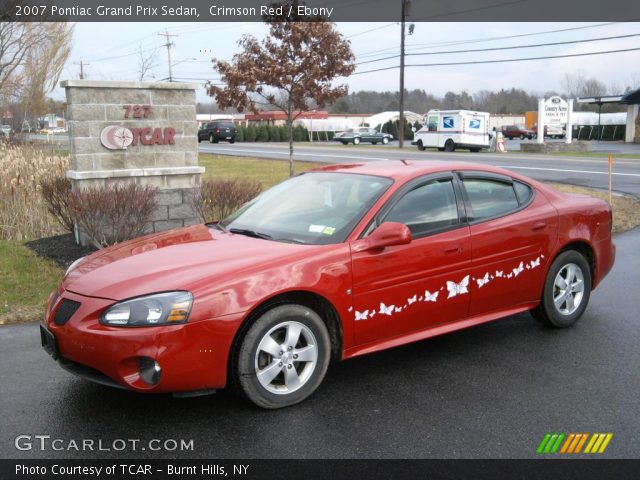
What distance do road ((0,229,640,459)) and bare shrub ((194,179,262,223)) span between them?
3871mm

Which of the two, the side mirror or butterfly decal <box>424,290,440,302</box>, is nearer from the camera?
the side mirror

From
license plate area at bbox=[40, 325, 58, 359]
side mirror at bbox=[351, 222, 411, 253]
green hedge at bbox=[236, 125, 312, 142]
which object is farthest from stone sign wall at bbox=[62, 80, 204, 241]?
green hedge at bbox=[236, 125, 312, 142]

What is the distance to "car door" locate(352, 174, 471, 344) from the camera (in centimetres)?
439

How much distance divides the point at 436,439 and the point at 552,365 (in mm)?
1581

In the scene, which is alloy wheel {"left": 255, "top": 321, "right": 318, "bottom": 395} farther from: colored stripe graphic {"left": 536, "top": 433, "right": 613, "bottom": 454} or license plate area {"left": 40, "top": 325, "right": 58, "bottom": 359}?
colored stripe graphic {"left": 536, "top": 433, "right": 613, "bottom": 454}

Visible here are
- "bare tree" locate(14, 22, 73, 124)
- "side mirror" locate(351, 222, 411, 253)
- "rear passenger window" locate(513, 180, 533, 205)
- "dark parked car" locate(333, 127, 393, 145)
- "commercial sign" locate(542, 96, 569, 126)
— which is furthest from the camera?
"dark parked car" locate(333, 127, 393, 145)

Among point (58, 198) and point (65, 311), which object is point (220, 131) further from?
point (65, 311)

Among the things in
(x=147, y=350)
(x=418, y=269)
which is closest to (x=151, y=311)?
(x=147, y=350)

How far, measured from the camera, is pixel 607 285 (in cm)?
723

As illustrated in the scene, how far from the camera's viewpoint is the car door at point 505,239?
5.02 m

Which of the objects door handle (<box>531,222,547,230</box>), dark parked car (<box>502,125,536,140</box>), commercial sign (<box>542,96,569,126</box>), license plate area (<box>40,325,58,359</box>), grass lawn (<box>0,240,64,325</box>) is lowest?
grass lawn (<box>0,240,64,325</box>)

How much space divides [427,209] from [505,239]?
2.44 feet

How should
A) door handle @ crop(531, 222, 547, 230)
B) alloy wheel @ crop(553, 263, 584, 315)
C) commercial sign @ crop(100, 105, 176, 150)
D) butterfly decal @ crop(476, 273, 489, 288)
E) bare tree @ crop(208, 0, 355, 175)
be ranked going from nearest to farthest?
butterfly decal @ crop(476, 273, 489, 288) < door handle @ crop(531, 222, 547, 230) < alloy wheel @ crop(553, 263, 584, 315) < commercial sign @ crop(100, 105, 176, 150) < bare tree @ crop(208, 0, 355, 175)

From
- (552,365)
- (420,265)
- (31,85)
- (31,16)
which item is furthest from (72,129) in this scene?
(31,85)
